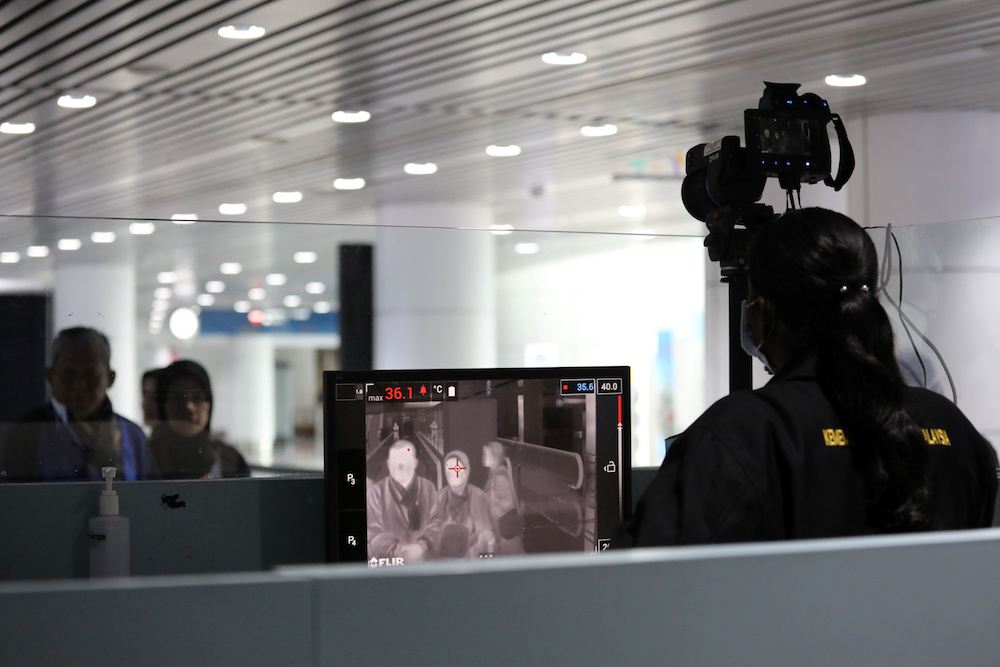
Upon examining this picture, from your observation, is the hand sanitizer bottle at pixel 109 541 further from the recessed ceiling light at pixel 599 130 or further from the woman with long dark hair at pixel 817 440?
the recessed ceiling light at pixel 599 130

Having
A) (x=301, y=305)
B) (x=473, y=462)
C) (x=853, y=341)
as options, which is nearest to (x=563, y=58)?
(x=301, y=305)

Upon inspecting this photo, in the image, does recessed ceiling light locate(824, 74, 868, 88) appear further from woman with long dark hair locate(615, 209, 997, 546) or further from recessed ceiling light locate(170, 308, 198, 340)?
woman with long dark hair locate(615, 209, 997, 546)

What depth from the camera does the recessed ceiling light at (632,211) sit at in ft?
30.3

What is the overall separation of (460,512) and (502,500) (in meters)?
0.08

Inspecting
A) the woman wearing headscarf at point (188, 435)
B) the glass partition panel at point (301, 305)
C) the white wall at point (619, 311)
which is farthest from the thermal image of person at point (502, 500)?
the white wall at point (619, 311)

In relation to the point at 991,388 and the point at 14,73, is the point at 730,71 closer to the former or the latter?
the point at 991,388

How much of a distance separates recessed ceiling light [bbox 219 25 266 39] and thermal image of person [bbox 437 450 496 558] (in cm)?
329

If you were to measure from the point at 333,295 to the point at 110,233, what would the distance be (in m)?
0.89

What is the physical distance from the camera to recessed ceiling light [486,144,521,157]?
23.2 ft

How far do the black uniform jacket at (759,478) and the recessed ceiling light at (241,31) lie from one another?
375 cm

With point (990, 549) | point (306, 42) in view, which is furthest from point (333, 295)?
point (990, 549)

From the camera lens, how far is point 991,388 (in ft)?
11.4

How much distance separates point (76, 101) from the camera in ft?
18.9

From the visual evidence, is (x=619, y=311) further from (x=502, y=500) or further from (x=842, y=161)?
(x=502, y=500)
